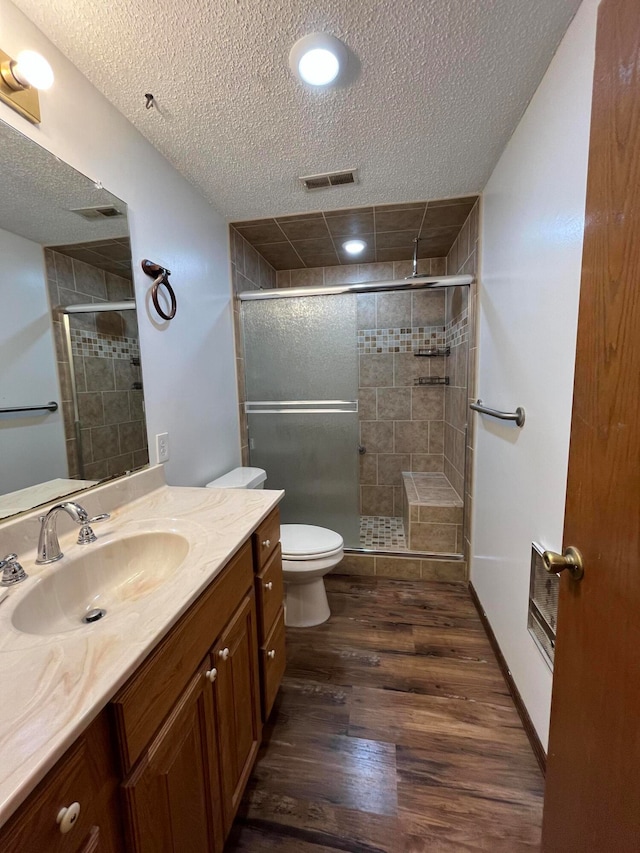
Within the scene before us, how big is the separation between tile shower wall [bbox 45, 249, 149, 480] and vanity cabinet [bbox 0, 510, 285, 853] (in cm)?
64

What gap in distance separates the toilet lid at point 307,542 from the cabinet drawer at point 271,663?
0.39 metres

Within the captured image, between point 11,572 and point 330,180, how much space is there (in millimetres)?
2014

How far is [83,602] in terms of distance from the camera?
894mm

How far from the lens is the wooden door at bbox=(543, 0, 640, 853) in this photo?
19.1 inches

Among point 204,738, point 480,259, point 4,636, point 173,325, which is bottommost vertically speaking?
point 204,738

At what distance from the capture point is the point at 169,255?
1.56 m

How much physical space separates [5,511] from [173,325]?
999mm

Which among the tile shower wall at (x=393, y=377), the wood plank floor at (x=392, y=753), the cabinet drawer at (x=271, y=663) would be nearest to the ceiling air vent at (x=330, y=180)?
the tile shower wall at (x=393, y=377)

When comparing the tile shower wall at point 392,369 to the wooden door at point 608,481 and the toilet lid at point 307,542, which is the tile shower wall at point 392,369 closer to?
the toilet lid at point 307,542

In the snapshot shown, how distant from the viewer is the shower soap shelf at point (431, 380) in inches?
115

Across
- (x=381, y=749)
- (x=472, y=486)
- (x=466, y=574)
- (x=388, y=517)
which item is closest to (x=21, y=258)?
(x=381, y=749)

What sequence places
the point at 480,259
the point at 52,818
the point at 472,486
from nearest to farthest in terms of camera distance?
the point at 52,818 < the point at 480,259 < the point at 472,486

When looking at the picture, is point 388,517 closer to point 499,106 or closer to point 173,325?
point 173,325

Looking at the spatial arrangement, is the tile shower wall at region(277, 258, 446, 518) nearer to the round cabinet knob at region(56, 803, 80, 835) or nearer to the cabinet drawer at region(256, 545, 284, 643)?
the cabinet drawer at region(256, 545, 284, 643)
